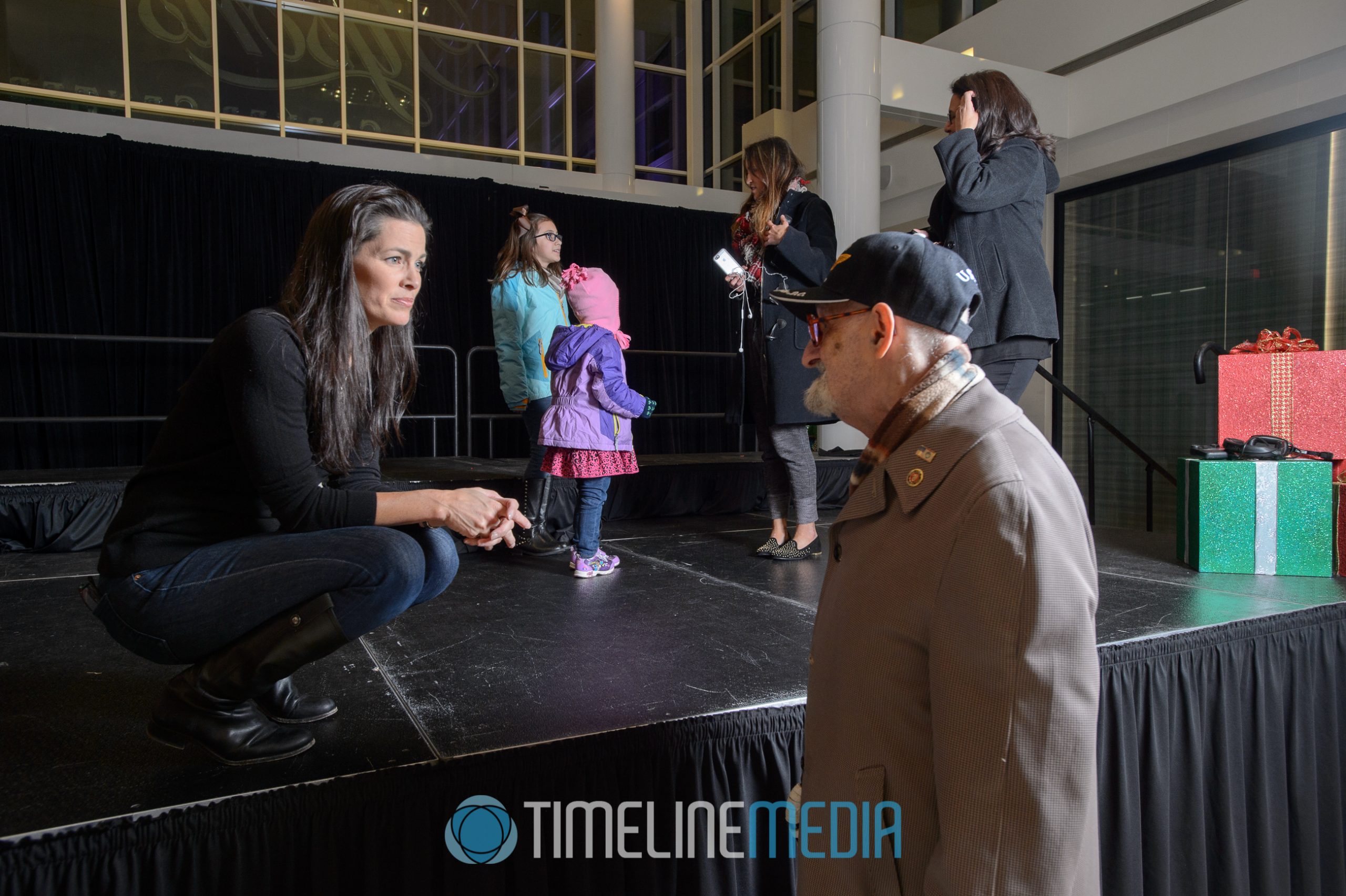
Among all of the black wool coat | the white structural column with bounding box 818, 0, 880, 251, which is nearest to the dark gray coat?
the black wool coat

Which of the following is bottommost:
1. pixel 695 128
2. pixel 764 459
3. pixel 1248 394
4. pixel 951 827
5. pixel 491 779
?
pixel 491 779

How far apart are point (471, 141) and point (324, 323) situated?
23.8ft

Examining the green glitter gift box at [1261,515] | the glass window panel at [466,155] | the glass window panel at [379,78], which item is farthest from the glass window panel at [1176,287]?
the glass window panel at [379,78]

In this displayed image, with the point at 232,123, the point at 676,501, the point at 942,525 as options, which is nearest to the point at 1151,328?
the point at 676,501

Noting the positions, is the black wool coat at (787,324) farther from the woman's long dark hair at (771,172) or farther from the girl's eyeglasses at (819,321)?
the girl's eyeglasses at (819,321)

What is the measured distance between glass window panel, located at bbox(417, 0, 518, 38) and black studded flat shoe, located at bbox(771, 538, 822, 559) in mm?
7004

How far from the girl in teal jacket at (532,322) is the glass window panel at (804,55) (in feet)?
17.8

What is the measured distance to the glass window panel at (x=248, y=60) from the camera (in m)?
6.83

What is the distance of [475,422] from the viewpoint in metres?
7.41

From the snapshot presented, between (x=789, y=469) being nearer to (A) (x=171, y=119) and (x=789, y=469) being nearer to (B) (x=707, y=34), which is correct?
(A) (x=171, y=119)

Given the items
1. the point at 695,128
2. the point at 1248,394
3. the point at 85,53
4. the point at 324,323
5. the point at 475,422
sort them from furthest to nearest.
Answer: the point at 695,128 → the point at 475,422 → the point at 85,53 → the point at 1248,394 → the point at 324,323

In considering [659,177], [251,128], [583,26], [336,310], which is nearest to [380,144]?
[251,128]

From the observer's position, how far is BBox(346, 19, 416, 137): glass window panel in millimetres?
7340

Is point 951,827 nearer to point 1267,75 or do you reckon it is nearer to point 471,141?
point 1267,75
